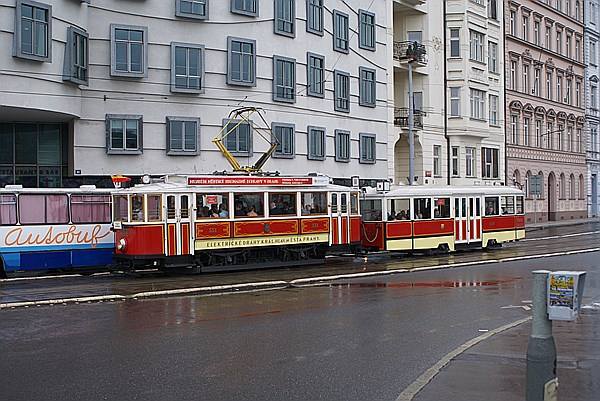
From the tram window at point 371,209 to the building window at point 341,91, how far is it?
10.5m

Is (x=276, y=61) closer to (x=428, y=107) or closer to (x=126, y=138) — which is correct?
(x=126, y=138)

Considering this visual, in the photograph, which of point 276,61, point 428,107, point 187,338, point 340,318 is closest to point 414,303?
point 340,318

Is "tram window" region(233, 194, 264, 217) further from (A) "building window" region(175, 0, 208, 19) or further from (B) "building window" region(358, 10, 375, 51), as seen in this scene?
(B) "building window" region(358, 10, 375, 51)

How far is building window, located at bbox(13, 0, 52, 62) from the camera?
25.7m

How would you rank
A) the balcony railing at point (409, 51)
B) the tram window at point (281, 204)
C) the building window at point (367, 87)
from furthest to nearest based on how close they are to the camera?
the balcony railing at point (409, 51)
the building window at point (367, 87)
the tram window at point (281, 204)

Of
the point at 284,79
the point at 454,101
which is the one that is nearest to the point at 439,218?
the point at 284,79

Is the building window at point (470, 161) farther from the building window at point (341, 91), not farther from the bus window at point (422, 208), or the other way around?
the bus window at point (422, 208)

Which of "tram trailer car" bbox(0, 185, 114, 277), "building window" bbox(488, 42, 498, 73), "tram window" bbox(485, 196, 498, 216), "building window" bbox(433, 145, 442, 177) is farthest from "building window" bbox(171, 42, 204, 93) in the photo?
"building window" bbox(488, 42, 498, 73)

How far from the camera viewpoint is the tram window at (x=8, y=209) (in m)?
22.0

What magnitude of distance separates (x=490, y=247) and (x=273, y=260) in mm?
12338

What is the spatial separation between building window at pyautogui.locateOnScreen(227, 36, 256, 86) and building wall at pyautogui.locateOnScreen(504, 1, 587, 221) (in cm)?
2517

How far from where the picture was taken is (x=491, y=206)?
33.0 metres

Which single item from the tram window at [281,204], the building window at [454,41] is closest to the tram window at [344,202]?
the tram window at [281,204]

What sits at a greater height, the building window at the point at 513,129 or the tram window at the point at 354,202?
the building window at the point at 513,129
